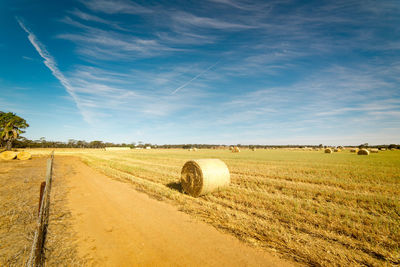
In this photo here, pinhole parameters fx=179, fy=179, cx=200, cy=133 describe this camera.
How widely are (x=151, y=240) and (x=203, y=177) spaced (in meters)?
4.14

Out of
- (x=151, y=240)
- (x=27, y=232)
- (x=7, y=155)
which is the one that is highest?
(x=7, y=155)

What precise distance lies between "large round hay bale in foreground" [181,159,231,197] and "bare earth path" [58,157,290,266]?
1.83m

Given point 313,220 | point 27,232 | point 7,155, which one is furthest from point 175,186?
point 7,155

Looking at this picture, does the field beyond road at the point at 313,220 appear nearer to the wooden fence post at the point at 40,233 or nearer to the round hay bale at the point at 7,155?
the wooden fence post at the point at 40,233

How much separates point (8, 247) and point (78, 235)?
130cm

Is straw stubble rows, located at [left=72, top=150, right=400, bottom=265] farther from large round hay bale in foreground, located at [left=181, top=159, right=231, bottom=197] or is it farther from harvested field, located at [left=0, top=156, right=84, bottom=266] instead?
harvested field, located at [left=0, top=156, right=84, bottom=266]

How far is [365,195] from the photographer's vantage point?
804cm

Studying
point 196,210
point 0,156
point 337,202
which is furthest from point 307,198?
point 0,156

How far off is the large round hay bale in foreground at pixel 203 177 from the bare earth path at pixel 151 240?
183cm

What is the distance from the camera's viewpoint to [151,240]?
455 cm

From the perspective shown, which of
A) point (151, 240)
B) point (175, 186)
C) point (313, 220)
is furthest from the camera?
point (175, 186)

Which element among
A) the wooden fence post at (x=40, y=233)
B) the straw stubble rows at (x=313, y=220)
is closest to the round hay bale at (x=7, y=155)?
the straw stubble rows at (x=313, y=220)

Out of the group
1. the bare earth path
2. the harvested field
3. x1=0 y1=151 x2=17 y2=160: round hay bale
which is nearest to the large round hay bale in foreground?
the bare earth path

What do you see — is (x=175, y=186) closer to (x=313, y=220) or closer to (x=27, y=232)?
(x=27, y=232)
